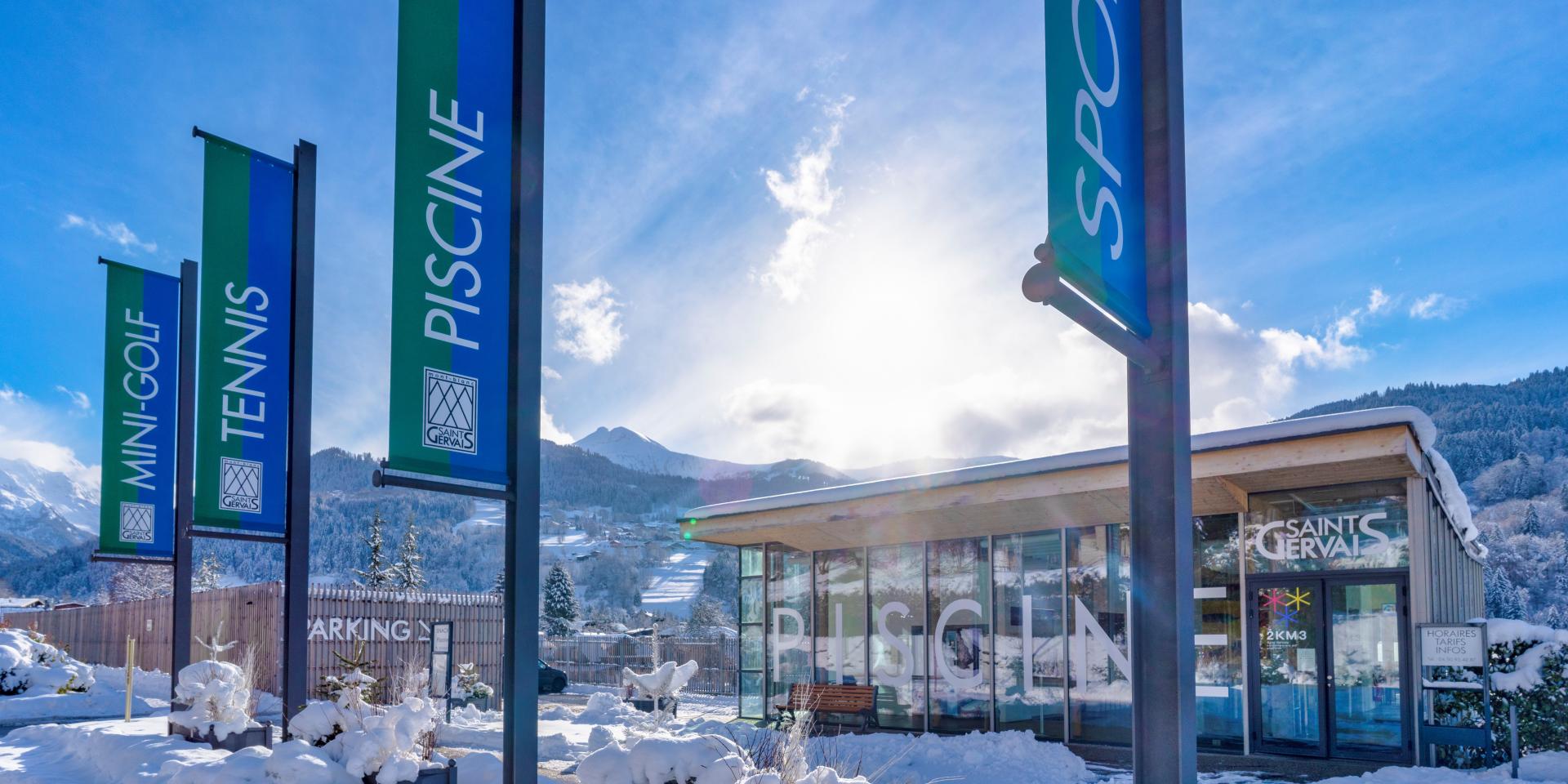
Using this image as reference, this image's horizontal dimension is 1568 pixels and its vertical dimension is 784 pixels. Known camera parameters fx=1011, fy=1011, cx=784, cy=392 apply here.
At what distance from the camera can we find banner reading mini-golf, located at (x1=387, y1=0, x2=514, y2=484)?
4914mm

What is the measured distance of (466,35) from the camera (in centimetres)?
529

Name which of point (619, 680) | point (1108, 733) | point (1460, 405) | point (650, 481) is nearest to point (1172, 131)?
point (1108, 733)

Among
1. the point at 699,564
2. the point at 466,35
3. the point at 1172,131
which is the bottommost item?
the point at 699,564

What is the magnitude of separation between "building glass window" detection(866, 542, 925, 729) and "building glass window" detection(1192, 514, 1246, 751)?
386cm

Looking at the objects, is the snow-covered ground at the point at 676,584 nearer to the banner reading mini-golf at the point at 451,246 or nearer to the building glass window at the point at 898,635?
the building glass window at the point at 898,635

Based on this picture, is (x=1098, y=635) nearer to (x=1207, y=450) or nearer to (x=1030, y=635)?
(x=1030, y=635)

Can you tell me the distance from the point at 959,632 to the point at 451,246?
10401 millimetres

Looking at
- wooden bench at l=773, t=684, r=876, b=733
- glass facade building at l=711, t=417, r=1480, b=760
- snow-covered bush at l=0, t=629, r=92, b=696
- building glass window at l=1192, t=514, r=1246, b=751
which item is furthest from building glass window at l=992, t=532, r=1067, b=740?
snow-covered bush at l=0, t=629, r=92, b=696

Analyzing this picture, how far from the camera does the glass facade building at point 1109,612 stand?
10414mm

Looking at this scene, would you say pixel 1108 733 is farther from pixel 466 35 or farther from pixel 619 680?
pixel 619 680

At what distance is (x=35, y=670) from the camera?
19.1m

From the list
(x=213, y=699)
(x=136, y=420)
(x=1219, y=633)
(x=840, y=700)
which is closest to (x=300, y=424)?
(x=213, y=699)

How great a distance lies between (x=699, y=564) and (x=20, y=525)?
134m

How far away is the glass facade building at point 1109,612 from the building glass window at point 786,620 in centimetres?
3
